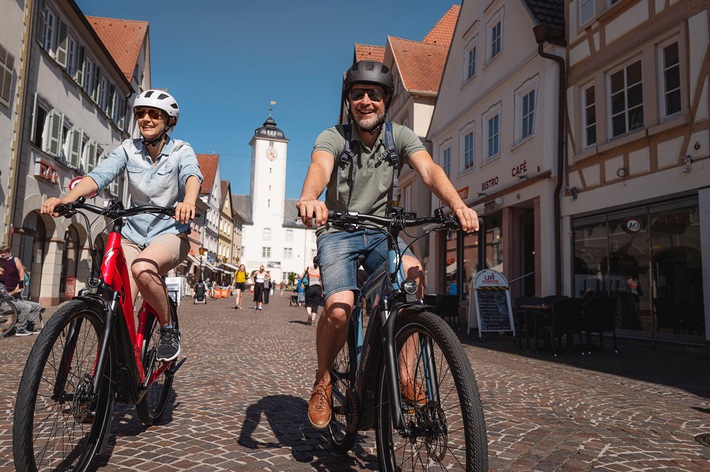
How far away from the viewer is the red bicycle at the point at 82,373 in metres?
2.33

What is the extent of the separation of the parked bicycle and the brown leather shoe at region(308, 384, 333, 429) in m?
0.10

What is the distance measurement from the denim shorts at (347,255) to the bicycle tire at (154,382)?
129 centimetres

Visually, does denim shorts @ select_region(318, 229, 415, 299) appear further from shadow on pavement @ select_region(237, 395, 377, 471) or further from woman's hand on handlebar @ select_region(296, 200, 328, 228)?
shadow on pavement @ select_region(237, 395, 377, 471)

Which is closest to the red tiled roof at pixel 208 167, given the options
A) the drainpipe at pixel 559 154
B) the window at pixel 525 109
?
the window at pixel 525 109

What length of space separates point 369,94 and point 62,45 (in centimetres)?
1944

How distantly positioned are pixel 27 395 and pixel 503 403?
389 centimetres

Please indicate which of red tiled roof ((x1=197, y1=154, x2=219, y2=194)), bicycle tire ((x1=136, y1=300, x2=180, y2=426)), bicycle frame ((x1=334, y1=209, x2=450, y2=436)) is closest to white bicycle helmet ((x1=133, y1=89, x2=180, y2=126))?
bicycle tire ((x1=136, y1=300, x2=180, y2=426))

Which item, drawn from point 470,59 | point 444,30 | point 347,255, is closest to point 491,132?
point 470,59

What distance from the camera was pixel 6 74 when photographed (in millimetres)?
15180

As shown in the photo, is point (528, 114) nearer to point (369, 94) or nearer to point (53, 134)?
Result: point (369, 94)

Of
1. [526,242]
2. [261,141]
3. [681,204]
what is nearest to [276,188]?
[261,141]

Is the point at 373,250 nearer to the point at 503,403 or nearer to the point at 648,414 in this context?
the point at 503,403

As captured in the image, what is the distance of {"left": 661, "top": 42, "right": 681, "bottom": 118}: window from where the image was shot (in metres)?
10.3

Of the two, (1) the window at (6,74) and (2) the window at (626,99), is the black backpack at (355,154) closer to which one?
(2) the window at (626,99)
